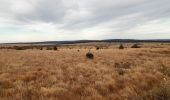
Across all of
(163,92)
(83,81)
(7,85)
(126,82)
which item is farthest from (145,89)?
(7,85)

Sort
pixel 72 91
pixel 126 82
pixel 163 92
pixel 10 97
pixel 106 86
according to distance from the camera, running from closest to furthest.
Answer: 1. pixel 163 92
2. pixel 10 97
3. pixel 72 91
4. pixel 106 86
5. pixel 126 82

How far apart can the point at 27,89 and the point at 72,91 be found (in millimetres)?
1695

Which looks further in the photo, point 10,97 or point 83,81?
point 83,81

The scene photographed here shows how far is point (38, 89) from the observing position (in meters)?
8.51

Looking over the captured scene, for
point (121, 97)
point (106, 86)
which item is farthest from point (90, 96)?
point (106, 86)

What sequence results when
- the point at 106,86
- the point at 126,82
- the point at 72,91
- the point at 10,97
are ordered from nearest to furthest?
the point at 10,97 → the point at 72,91 → the point at 106,86 → the point at 126,82

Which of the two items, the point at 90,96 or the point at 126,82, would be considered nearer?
the point at 90,96

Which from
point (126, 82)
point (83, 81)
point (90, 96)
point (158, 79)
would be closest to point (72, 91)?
point (90, 96)

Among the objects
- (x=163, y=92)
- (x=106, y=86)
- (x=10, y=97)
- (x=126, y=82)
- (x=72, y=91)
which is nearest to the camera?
(x=163, y=92)

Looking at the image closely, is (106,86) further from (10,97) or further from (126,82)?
(10,97)

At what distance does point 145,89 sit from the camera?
8.57 m

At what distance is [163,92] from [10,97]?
15.8ft

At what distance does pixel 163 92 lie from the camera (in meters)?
6.70

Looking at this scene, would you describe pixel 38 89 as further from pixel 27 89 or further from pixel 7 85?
pixel 7 85
